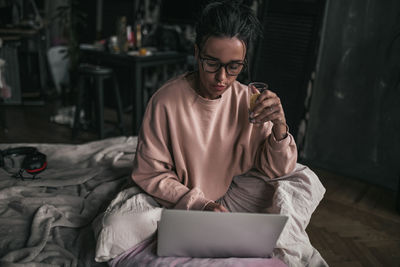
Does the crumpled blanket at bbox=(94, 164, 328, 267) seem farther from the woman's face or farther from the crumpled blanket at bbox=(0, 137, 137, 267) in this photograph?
the woman's face

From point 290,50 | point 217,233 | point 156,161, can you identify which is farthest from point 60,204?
point 290,50

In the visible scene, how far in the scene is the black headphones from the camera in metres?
1.58

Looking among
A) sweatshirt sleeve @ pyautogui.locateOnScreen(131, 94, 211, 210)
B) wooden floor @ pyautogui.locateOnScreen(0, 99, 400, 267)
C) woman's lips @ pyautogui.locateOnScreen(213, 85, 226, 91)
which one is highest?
woman's lips @ pyautogui.locateOnScreen(213, 85, 226, 91)

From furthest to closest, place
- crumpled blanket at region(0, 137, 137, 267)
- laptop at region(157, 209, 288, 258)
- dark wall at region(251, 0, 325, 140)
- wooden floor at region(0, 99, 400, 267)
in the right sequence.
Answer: dark wall at region(251, 0, 325, 140) < wooden floor at region(0, 99, 400, 267) < crumpled blanket at region(0, 137, 137, 267) < laptop at region(157, 209, 288, 258)

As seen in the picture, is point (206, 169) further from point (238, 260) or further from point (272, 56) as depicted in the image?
point (272, 56)

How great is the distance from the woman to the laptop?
125 mm

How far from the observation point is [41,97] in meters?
4.25

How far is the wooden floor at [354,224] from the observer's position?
1.73 metres

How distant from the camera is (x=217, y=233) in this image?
91cm

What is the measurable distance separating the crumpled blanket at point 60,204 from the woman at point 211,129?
326 mm

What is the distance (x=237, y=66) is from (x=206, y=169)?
39cm

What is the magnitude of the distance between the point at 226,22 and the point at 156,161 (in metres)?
0.51

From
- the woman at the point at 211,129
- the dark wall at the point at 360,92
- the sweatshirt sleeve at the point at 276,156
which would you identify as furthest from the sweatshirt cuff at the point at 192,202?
the dark wall at the point at 360,92

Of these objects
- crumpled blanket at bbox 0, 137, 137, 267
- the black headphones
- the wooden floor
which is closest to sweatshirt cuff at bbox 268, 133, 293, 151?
crumpled blanket at bbox 0, 137, 137, 267
